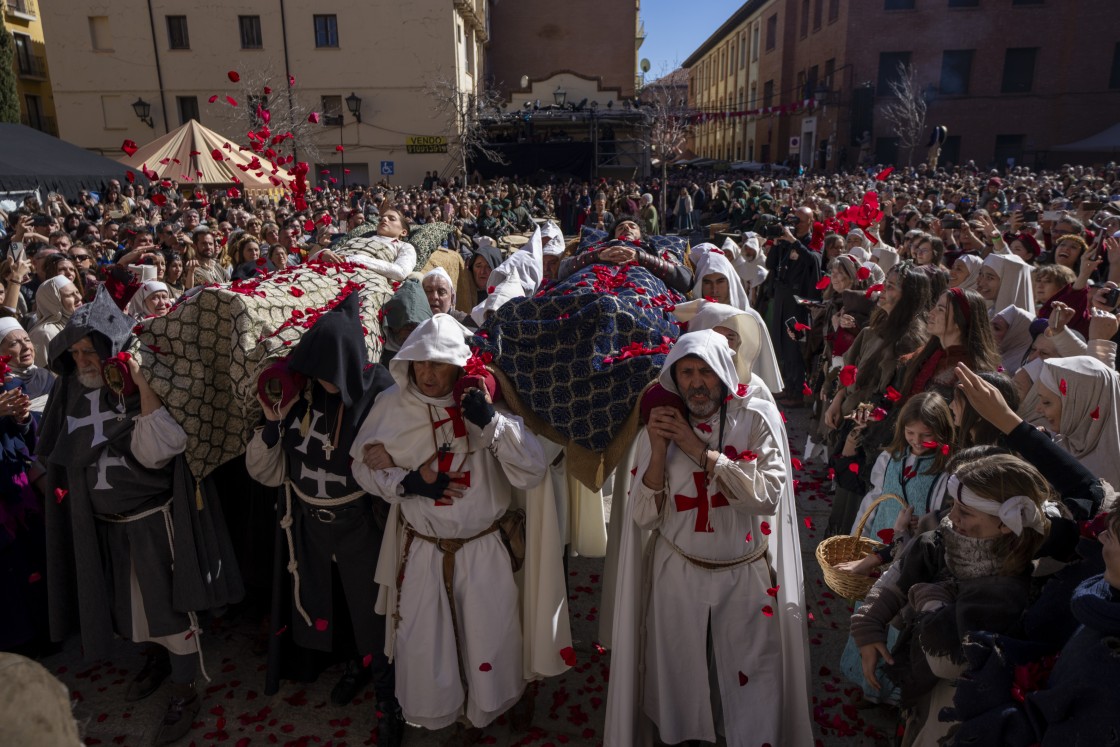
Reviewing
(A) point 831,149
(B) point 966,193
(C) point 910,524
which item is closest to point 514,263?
(C) point 910,524

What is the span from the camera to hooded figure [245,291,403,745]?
11.5 ft

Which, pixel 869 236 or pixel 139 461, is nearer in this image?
pixel 139 461

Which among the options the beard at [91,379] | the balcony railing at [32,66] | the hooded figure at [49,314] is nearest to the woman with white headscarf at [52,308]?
the hooded figure at [49,314]

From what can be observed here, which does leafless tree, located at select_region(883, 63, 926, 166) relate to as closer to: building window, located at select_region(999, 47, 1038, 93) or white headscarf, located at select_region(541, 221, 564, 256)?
building window, located at select_region(999, 47, 1038, 93)

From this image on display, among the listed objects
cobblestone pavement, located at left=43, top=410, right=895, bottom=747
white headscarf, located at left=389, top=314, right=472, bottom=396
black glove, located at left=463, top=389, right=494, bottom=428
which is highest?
white headscarf, located at left=389, top=314, right=472, bottom=396

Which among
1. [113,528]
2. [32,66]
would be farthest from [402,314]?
[32,66]

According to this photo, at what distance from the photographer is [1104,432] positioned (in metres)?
3.43

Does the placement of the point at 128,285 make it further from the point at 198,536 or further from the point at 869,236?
the point at 869,236

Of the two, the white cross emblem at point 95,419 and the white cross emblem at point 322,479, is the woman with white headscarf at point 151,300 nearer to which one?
the white cross emblem at point 95,419

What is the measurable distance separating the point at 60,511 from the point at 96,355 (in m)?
0.90

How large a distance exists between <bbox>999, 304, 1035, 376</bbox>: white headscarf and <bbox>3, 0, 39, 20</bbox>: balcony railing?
132 ft

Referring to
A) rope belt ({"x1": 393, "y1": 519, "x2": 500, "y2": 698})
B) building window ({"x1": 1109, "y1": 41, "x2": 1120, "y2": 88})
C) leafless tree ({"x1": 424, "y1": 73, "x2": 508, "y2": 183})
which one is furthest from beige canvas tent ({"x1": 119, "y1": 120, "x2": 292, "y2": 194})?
building window ({"x1": 1109, "y1": 41, "x2": 1120, "y2": 88})

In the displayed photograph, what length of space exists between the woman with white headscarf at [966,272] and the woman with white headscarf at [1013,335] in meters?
1.36

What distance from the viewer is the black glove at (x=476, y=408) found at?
3.14 meters
